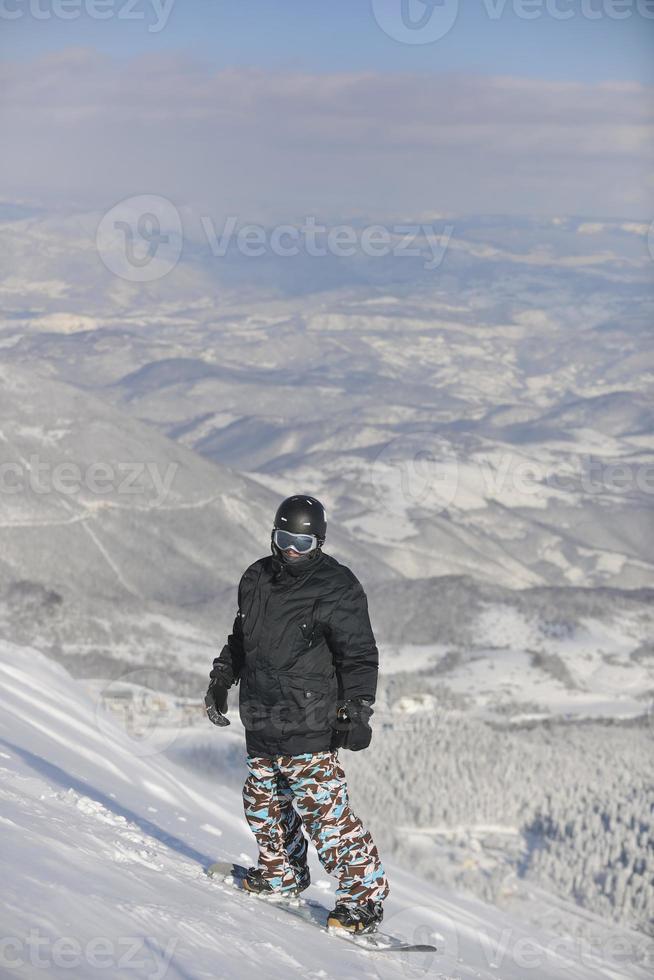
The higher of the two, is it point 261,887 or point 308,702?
point 308,702

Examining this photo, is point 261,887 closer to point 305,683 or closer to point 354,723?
point 354,723

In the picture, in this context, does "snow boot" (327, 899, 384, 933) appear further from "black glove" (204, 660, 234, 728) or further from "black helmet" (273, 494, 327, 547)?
"black helmet" (273, 494, 327, 547)

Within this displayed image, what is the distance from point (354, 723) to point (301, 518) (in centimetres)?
185

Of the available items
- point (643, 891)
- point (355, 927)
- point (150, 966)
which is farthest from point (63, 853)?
point (643, 891)

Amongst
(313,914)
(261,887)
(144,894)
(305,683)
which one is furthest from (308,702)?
(313,914)

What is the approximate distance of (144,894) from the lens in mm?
9672

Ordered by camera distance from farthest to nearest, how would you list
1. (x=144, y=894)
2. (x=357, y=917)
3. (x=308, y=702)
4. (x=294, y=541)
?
1. (x=357, y=917)
2. (x=308, y=702)
3. (x=294, y=541)
4. (x=144, y=894)

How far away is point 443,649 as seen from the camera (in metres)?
130

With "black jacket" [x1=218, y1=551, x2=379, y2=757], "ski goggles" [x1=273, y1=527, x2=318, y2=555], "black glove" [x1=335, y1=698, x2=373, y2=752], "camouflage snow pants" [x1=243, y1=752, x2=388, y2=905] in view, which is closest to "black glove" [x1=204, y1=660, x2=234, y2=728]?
"black jacket" [x1=218, y1=551, x2=379, y2=757]

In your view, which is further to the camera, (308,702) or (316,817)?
(316,817)

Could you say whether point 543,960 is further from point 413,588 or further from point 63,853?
point 413,588

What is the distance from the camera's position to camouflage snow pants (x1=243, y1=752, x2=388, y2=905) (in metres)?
10.9

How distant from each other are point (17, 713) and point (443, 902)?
7.51m

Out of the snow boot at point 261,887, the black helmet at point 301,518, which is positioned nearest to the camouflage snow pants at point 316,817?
the snow boot at point 261,887
